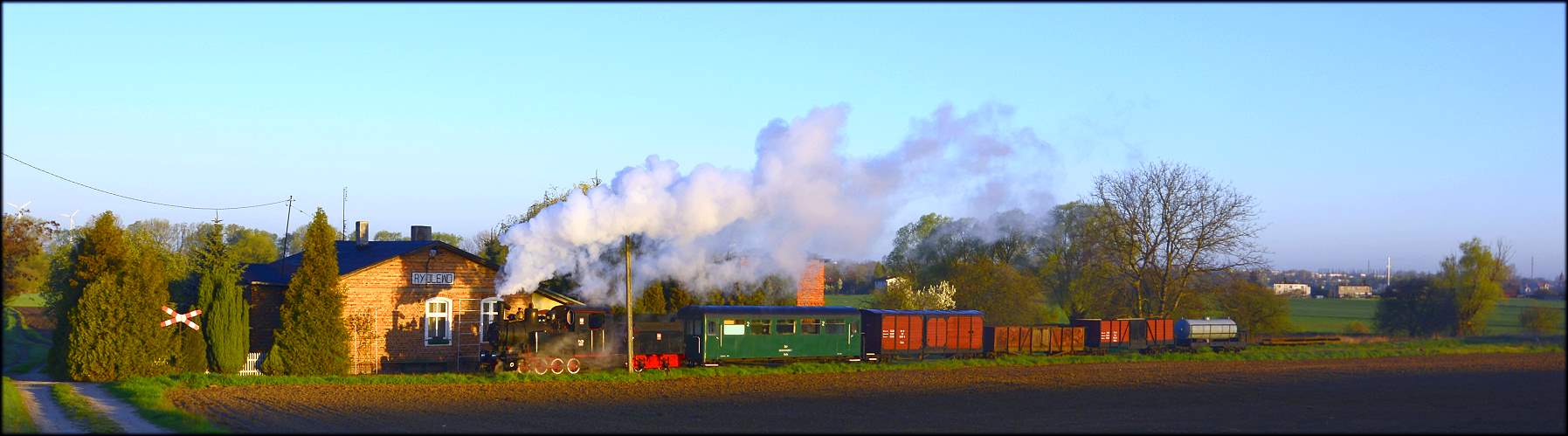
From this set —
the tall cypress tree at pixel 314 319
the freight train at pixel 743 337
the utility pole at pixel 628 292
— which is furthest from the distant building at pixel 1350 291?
the tall cypress tree at pixel 314 319

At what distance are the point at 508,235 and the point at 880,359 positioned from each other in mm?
14191

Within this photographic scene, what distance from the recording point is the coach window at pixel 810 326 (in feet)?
123

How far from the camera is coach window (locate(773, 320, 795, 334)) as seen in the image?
36781 mm

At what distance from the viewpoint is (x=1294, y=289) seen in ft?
303

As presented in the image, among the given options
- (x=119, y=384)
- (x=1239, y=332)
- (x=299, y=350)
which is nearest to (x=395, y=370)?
(x=299, y=350)

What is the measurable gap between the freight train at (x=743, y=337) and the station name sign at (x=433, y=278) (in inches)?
112

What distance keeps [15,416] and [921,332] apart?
28.7 meters

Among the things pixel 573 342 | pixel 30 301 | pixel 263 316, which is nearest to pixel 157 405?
pixel 263 316

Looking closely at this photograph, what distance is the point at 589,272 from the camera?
117ft

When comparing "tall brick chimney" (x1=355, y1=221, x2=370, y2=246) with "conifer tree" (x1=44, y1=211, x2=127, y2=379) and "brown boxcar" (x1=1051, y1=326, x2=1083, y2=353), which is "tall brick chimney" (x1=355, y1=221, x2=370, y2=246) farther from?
"brown boxcar" (x1=1051, y1=326, x2=1083, y2=353)

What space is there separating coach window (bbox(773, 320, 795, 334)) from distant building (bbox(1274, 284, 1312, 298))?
4098cm

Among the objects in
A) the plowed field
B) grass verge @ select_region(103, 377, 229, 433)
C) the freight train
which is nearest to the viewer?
grass verge @ select_region(103, 377, 229, 433)

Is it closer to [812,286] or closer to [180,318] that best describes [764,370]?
[812,286]

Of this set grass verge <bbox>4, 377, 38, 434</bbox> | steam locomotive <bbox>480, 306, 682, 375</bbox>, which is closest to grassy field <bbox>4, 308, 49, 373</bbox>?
grass verge <bbox>4, 377, 38, 434</bbox>
